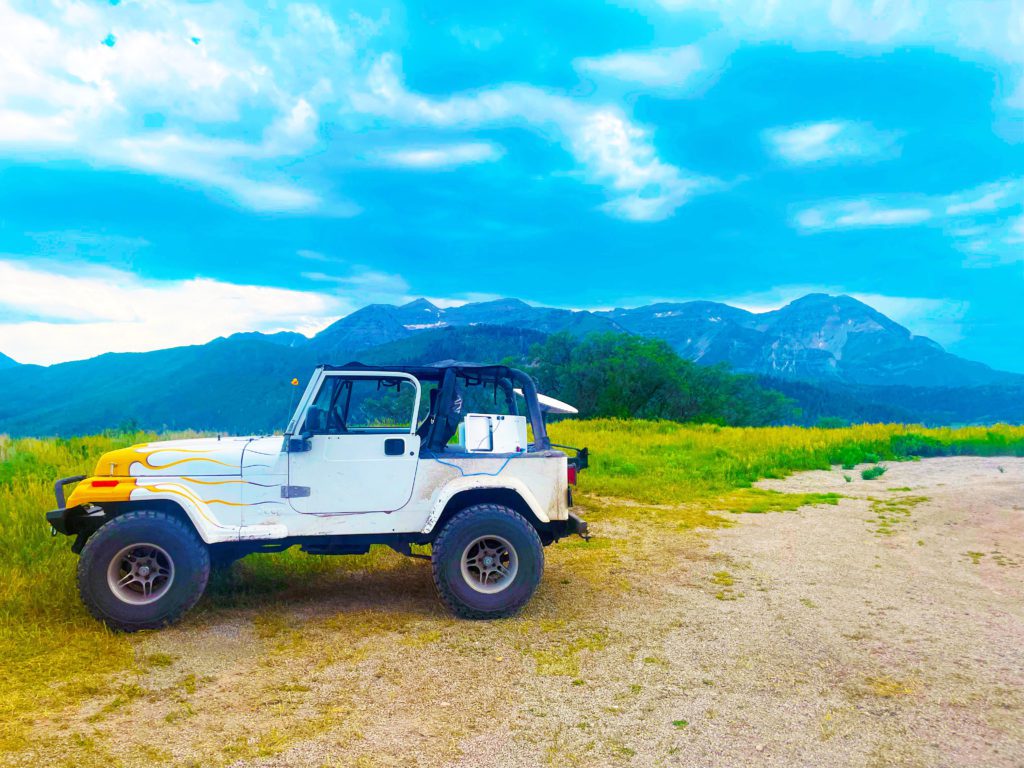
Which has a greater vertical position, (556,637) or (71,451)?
(71,451)

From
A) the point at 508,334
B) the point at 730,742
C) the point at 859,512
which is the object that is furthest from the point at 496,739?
the point at 508,334

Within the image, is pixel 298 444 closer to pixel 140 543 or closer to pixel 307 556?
pixel 140 543

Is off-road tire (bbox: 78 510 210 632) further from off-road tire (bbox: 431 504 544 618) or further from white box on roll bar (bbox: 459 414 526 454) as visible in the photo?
white box on roll bar (bbox: 459 414 526 454)

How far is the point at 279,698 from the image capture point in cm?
473

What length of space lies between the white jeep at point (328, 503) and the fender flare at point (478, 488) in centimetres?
1

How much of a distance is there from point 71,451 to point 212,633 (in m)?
10.8

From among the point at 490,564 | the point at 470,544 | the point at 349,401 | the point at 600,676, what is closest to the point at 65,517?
the point at 349,401

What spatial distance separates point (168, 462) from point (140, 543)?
722mm

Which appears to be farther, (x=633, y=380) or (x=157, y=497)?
(x=633, y=380)

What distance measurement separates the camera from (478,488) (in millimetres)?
6496

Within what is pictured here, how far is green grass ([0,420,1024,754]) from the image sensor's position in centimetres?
522

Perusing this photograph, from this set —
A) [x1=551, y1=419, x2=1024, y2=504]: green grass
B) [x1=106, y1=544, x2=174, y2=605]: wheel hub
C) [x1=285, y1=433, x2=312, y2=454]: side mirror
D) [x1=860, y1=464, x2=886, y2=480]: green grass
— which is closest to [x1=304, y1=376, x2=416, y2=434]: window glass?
[x1=285, y1=433, x2=312, y2=454]: side mirror

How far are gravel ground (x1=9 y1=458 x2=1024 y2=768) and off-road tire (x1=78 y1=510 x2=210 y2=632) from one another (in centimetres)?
24

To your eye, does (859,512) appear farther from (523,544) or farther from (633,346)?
(633,346)
